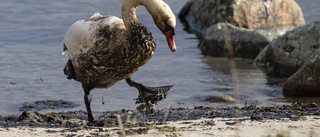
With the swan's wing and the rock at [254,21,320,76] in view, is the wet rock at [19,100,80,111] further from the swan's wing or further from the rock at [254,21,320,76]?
the rock at [254,21,320,76]

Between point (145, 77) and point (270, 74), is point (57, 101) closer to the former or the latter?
point (145, 77)

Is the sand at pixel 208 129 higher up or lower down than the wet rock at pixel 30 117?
lower down

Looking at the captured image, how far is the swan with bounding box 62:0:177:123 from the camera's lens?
19.7 ft

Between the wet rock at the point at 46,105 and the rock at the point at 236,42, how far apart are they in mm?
5592

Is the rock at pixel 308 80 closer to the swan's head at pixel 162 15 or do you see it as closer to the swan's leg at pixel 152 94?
the swan's leg at pixel 152 94

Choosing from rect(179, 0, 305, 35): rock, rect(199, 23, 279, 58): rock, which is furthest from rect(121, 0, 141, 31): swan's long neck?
rect(179, 0, 305, 35): rock

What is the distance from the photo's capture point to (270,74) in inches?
453

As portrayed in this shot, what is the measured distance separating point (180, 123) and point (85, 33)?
1.63 metres

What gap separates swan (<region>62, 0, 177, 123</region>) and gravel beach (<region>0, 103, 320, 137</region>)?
→ 0.55 m

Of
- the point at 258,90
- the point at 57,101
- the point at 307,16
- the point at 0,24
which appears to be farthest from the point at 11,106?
the point at 307,16

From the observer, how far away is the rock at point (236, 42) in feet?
45.0

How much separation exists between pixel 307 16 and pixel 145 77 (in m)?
9.83

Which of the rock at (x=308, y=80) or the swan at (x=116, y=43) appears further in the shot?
the rock at (x=308, y=80)

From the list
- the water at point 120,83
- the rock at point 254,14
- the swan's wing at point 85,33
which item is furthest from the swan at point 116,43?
the rock at point 254,14
